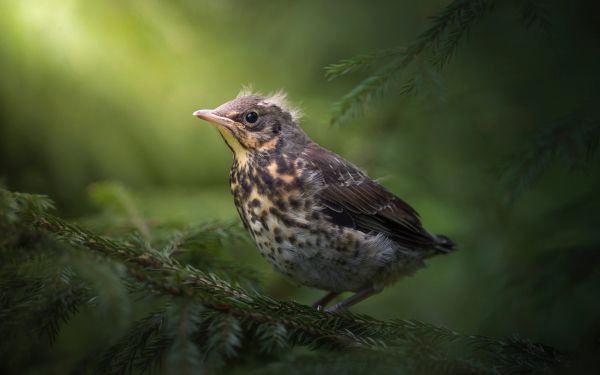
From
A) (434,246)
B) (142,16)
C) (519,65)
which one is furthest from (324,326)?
(142,16)

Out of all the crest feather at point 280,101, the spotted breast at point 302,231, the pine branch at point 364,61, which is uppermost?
the crest feather at point 280,101

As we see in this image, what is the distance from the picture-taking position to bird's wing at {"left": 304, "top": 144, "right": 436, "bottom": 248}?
2627 millimetres

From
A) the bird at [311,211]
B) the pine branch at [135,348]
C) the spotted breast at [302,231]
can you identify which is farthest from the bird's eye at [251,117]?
the pine branch at [135,348]

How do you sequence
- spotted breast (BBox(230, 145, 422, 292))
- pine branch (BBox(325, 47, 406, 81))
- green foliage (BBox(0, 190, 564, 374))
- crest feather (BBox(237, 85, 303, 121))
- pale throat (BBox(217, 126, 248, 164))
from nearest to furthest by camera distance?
green foliage (BBox(0, 190, 564, 374)) → pine branch (BBox(325, 47, 406, 81)) → spotted breast (BBox(230, 145, 422, 292)) → pale throat (BBox(217, 126, 248, 164)) → crest feather (BBox(237, 85, 303, 121))

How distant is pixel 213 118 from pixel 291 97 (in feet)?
4.37

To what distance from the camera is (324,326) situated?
6.27 ft

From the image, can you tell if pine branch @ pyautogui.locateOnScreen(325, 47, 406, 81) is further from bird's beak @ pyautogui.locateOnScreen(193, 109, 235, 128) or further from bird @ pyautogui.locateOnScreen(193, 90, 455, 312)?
bird's beak @ pyautogui.locateOnScreen(193, 109, 235, 128)

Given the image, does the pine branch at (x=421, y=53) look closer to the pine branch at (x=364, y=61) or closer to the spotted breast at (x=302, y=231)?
the pine branch at (x=364, y=61)

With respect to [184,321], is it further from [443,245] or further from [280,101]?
[443,245]

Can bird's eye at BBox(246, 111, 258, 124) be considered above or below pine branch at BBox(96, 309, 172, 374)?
above

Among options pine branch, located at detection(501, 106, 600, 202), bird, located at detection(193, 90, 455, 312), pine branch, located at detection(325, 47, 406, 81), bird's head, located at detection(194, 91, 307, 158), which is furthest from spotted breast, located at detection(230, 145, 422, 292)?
pine branch, located at detection(501, 106, 600, 202)

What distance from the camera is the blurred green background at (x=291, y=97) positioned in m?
3.12

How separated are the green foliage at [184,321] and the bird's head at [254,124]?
94 cm

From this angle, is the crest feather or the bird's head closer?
the bird's head
